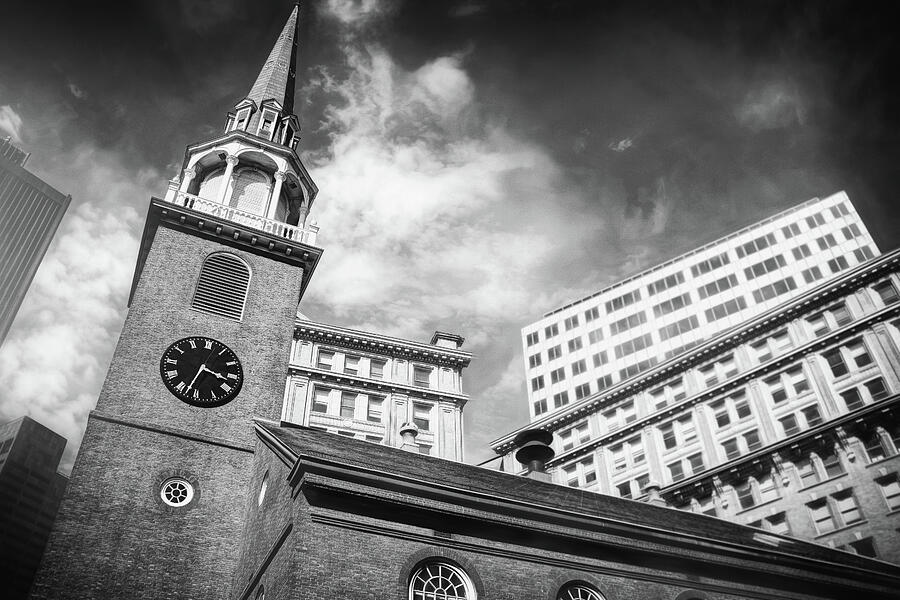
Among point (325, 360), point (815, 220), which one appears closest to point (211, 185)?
point (325, 360)

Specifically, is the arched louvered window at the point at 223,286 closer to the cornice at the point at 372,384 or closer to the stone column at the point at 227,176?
the stone column at the point at 227,176

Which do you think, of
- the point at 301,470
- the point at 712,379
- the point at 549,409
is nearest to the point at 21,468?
the point at 549,409

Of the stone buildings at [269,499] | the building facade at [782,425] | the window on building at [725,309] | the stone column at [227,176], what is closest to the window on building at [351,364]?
the building facade at [782,425]

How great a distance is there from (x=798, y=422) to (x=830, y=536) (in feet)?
35.0

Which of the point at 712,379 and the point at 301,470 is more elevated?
the point at 712,379

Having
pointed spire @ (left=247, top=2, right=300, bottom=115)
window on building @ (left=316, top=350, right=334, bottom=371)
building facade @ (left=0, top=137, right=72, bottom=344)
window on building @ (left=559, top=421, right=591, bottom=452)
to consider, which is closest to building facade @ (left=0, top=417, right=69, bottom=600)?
building facade @ (left=0, top=137, right=72, bottom=344)

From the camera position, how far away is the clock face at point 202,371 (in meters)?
24.6

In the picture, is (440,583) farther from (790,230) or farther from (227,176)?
(790,230)

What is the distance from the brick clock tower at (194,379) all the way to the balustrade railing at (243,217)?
0.06 metres

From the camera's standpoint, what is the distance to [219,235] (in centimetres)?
2955

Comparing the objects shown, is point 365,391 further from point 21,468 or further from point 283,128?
point 21,468

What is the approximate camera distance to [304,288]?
3241 cm

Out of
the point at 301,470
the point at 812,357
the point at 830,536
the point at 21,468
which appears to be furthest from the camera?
the point at 21,468

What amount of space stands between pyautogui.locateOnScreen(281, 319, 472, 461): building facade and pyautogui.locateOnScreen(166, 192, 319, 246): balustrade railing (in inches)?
1029
